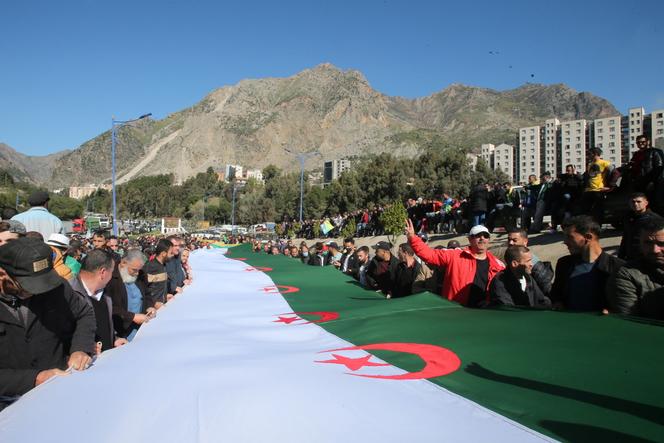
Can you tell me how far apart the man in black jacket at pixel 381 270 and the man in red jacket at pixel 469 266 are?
173 centimetres

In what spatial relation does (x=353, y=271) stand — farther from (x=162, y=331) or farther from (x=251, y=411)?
(x=251, y=411)

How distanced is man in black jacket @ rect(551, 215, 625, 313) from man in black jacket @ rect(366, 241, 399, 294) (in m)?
3.01

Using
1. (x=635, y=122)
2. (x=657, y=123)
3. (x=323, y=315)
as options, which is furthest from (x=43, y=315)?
(x=635, y=122)

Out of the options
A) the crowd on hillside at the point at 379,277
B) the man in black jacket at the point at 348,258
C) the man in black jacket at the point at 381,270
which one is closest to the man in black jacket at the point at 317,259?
the man in black jacket at the point at 348,258

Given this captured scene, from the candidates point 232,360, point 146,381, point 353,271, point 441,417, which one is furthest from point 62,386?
point 353,271

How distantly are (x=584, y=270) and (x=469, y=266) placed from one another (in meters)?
1.30

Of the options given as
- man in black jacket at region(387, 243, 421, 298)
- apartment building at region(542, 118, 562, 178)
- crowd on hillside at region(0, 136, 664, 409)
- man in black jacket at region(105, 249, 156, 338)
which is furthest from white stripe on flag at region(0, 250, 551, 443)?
apartment building at region(542, 118, 562, 178)

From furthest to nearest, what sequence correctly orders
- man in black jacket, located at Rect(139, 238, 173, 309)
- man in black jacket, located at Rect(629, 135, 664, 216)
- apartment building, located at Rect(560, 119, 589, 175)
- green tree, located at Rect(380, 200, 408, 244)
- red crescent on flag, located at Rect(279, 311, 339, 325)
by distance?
Answer: apartment building, located at Rect(560, 119, 589, 175), green tree, located at Rect(380, 200, 408, 244), man in black jacket, located at Rect(629, 135, 664, 216), man in black jacket, located at Rect(139, 238, 173, 309), red crescent on flag, located at Rect(279, 311, 339, 325)

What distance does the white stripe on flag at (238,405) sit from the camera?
2162mm

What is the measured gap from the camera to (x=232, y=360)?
10.8 ft

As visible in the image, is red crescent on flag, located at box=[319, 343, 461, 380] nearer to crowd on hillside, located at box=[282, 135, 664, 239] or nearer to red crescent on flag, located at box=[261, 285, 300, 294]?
red crescent on flag, located at box=[261, 285, 300, 294]

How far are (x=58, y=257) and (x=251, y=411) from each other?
2.34 meters

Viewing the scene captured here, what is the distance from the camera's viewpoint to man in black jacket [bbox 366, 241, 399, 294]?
23.5 feet

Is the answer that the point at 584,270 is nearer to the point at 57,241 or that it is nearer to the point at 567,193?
the point at 57,241
